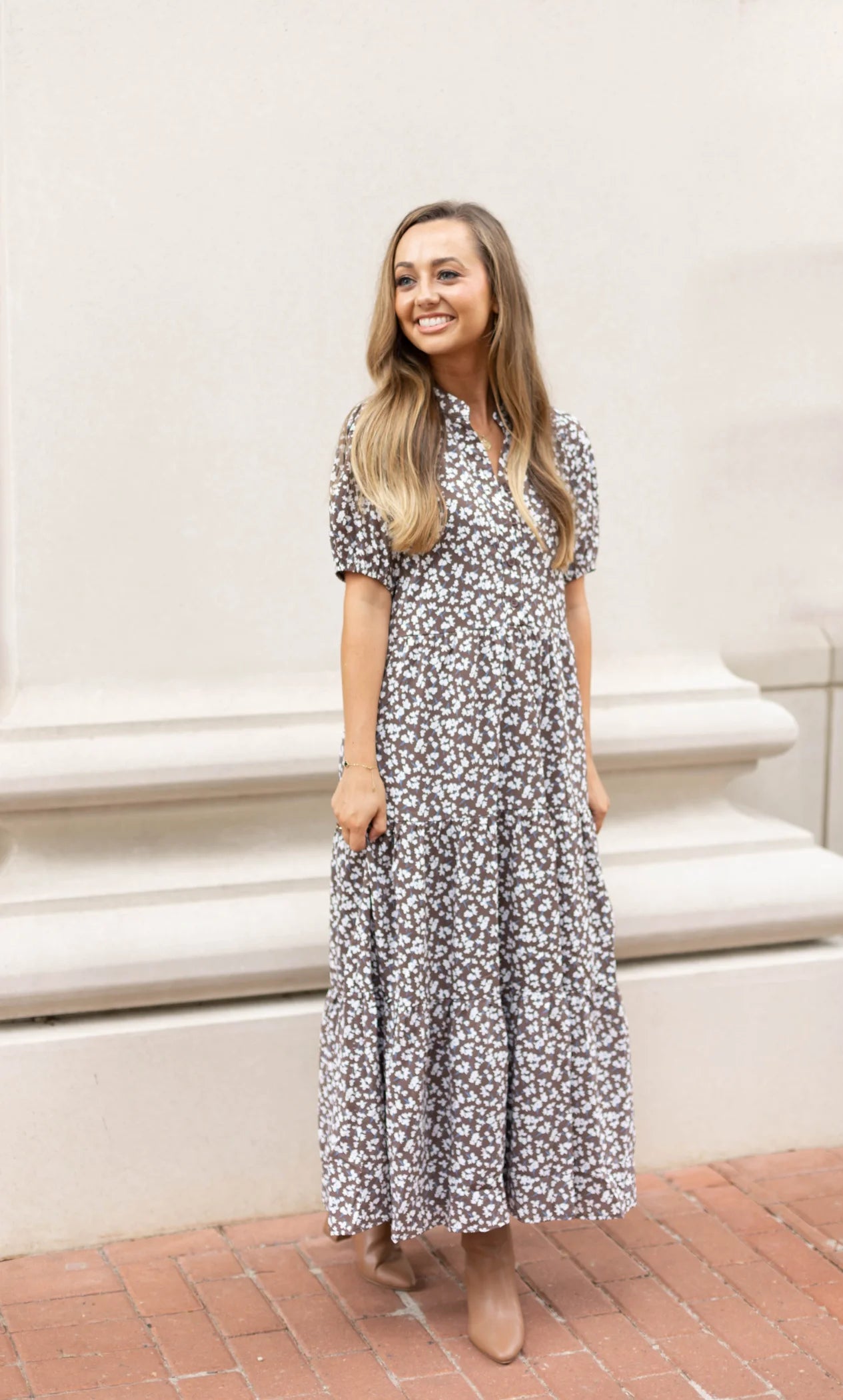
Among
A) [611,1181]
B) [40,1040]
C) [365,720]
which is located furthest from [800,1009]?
[40,1040]

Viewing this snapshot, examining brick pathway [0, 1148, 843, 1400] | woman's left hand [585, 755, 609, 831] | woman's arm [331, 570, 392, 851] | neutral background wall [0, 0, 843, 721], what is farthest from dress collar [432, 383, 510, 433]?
brick pathway [0, 1148, 843, 1400]

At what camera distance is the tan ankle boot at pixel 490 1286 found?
2986 mm

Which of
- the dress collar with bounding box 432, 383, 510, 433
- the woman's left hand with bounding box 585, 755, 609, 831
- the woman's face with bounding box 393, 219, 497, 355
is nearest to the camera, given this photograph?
the woman's face with bounding box 393, 219, 497, 355

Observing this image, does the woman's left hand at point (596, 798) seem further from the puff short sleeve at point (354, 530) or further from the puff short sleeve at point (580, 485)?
the puff short sleeve at point (354, 530)

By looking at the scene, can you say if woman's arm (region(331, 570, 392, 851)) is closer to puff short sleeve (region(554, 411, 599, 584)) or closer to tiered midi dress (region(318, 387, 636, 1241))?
tiered midi dress (region(318, 387, 636, 1241))

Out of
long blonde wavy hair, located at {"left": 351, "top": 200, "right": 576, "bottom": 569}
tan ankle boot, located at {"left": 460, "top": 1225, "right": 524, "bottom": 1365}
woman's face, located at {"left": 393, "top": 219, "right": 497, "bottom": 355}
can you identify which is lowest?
tan ankle boot, located at {"left": 460, "top": 1225, "right": 524, "bottom": 1365}

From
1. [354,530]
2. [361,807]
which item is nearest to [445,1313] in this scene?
[361,807]

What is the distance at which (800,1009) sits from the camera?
382 centimetres

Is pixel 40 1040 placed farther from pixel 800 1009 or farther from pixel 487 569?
pixel 800 1009

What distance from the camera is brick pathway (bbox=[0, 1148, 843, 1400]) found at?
2.86 meters

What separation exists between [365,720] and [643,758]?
104cm

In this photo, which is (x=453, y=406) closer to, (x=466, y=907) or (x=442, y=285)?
(x=442, y=285)

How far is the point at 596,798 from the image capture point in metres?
3.20

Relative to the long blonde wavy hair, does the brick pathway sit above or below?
below
